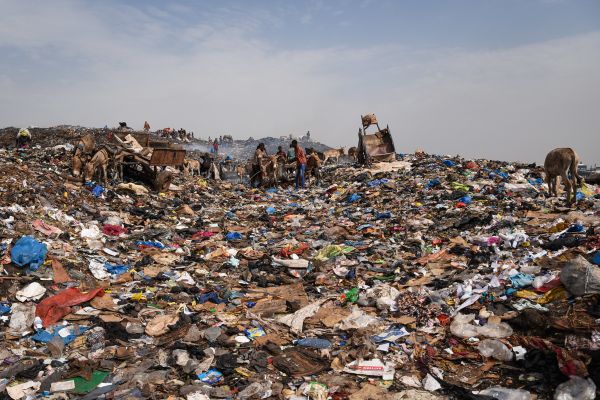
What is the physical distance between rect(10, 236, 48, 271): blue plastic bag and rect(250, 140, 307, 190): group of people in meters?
9.57

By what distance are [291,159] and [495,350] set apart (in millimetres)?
12317

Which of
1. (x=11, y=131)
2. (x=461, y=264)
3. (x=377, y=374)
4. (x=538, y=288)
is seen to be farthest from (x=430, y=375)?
(x=11, y=131)

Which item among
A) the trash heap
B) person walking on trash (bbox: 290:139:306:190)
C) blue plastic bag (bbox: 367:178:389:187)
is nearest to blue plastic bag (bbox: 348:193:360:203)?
blue plastic bag (bbox: 367:178:389:187)

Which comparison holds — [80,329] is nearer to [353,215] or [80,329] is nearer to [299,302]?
[299,302]

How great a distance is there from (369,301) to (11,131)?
24321 mm

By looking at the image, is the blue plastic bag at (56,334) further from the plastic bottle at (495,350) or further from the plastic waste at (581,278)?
the plastic waste at (581,278)

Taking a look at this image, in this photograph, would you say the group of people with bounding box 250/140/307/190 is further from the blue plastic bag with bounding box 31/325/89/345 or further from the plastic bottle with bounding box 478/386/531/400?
the plastic bottle with bounding box 478/386/531/400

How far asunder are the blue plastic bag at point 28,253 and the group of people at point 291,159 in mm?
9574

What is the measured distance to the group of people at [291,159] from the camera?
1432 centimetres

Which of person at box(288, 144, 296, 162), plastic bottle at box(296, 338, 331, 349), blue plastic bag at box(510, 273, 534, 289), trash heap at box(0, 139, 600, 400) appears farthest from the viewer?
person at box(288, 144, 296, 162)

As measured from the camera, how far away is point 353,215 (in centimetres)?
961

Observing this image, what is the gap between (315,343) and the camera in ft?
13.0

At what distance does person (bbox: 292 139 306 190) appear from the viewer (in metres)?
14.3

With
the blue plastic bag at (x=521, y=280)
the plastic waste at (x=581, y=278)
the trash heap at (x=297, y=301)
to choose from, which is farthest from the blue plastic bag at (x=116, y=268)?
the plastic waste at (x=581, y=278)
